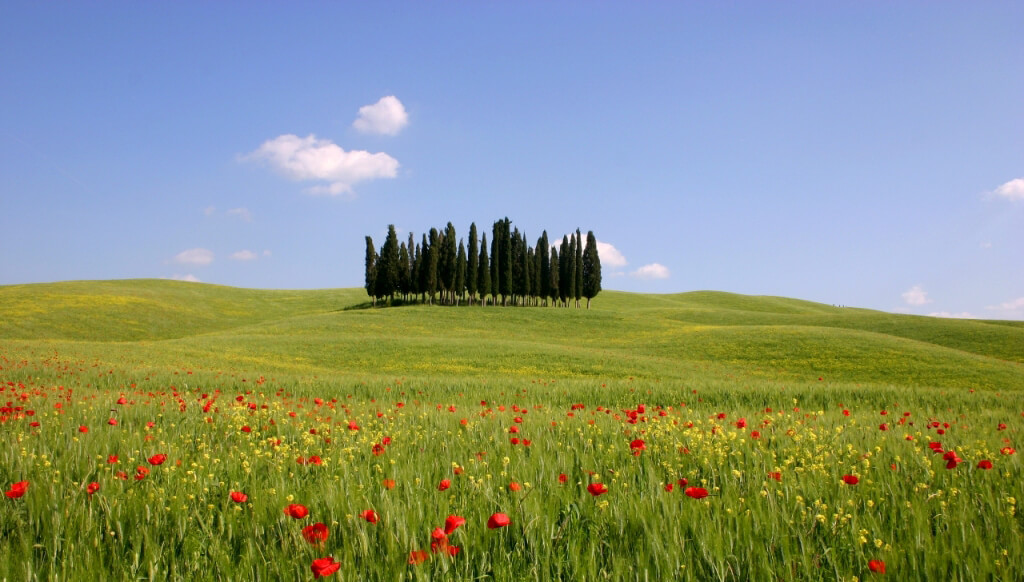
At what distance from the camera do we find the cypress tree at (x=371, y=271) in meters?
78.8

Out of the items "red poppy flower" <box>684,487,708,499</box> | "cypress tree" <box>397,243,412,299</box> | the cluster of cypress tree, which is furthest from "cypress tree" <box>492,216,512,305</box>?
"red poppy flower" <box>684,487,708,499</box>

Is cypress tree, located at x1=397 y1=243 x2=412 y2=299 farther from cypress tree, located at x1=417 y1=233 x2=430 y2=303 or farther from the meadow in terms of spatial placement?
the meadow

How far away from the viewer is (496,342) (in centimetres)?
3738

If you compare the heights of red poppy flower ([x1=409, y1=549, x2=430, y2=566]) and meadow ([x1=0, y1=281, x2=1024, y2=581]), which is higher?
red poppy flower ([x1=409, y1=549, x2=430, y2=566])

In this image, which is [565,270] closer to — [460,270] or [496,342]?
[460,270]

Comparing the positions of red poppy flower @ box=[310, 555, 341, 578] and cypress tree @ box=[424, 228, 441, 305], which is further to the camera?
cypress tree @ box=[424, 228, 441, 305]

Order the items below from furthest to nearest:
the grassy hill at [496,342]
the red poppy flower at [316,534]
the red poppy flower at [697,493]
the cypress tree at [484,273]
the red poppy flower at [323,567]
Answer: the cypress tree at [484,273] < the grassy hill at [496,342] < the red poppy flower at [697,493] < the red poppy flower at [316,534] < the red poppy flower at [323,567]

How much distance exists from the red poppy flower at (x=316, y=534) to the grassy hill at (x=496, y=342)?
16.1 meters

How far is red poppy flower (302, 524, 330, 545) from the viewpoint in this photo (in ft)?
8.02

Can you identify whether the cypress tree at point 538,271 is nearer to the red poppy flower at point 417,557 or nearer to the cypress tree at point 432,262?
the cypress tree at point 432,262

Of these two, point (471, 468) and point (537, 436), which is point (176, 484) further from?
point (537, 436)

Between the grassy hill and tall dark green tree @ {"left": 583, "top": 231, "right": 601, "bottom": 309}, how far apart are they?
11.9m

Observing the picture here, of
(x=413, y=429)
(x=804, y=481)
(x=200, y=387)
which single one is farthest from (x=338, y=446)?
(x=200, y=387)

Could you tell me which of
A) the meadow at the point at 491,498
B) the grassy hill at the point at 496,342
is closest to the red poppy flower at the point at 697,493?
the meadow at the point at 491,498
